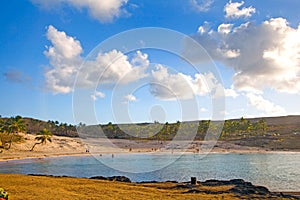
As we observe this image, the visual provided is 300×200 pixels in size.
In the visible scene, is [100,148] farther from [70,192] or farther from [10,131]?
[70,192]

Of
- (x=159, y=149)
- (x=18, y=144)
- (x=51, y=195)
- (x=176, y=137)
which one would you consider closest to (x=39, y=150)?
(x=18, y=144)

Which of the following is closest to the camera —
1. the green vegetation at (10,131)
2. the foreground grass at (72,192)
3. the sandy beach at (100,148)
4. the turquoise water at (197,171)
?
the foreground grass at (72,192)

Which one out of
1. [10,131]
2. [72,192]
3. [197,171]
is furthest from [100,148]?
[72,192]

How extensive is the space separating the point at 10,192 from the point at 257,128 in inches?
6818

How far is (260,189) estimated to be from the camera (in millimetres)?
31703

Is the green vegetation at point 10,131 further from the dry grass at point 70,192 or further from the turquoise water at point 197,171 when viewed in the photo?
the dry grass at point 70,192

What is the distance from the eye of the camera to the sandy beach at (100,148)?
4581 inches

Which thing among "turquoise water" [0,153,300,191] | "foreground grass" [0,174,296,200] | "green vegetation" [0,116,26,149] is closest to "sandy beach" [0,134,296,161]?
"green vegetation" [0,116,26,149]

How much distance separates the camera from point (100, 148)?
498 ft

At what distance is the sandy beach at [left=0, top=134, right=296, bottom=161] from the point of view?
382 feet

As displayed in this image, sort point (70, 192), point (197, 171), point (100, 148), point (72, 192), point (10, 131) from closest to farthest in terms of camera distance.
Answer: point (70, 192) → point (72, 192) → point (197, 171) → point (10, 131) → point (100, 148)

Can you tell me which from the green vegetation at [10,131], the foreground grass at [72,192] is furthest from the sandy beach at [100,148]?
the foreground grass at [72,192]

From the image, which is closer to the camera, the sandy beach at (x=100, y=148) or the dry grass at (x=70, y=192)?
the dry grass at (x=70, y=192)

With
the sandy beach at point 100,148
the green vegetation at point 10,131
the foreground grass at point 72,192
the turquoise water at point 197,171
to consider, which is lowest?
the turquoise water at point 197,171
